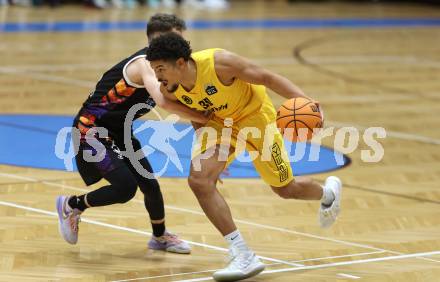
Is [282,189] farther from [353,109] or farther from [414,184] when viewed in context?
[353,109]

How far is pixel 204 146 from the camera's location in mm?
6230

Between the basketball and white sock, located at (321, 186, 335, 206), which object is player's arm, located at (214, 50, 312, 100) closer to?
the basketball

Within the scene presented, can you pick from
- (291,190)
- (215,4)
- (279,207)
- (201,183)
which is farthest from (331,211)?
(215,4)

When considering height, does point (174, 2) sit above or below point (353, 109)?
below

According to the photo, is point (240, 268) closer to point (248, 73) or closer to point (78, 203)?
point (248, 73)

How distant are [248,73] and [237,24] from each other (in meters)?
15.4

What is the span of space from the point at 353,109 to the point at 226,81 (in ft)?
21.8

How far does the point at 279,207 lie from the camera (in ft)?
26.6

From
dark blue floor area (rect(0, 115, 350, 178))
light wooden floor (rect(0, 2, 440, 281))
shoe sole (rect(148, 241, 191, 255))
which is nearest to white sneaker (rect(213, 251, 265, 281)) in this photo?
light wooden floor (rect(0, 2, 440, 281))

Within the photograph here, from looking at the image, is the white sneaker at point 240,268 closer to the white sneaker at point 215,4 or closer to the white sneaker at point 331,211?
the white sneaker at point 331,211

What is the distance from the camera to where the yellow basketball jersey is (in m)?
6.02

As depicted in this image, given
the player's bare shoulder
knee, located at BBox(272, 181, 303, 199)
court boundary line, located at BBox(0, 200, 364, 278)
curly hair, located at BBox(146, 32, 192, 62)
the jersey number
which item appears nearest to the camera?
Result: curly hair, located at BBox(146, 32, 192, 62)

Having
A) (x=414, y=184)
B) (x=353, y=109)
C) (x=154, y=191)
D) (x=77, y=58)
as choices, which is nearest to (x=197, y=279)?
(x=154, y=191)

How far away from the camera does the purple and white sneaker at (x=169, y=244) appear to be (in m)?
6.78
